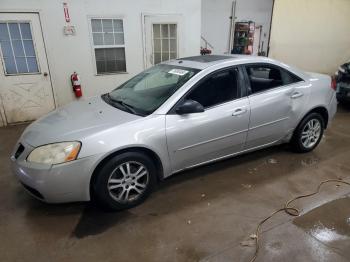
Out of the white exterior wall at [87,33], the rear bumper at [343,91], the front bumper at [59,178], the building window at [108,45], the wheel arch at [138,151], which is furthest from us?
the rear bumper at [343,91]

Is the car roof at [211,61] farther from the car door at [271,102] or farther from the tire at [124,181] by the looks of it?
the tire at [124,181]

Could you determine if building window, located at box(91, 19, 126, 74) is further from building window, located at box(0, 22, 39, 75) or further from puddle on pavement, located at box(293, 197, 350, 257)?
puddle on pavement, located at box(293, 197, 350, 257)

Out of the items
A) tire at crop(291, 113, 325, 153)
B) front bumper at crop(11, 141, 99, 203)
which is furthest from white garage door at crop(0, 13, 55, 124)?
tire at crop(291, 113, 325, 153)

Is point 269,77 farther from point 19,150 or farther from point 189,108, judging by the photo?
point 19,150

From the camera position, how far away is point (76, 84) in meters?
5.64

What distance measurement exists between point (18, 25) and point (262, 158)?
4801mm

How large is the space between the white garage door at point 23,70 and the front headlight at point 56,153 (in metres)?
3.47

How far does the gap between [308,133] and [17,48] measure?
518 cm

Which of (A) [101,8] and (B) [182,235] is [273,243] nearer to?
(B) [182,235]

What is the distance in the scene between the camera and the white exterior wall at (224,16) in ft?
27.1

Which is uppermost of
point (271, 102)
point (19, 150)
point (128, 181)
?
point (271, 102)

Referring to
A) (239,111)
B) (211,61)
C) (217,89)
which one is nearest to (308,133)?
(239,111)

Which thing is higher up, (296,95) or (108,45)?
(108,45)

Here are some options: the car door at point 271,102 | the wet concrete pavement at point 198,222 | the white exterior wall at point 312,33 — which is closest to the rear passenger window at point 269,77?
the car door at point 271,102
